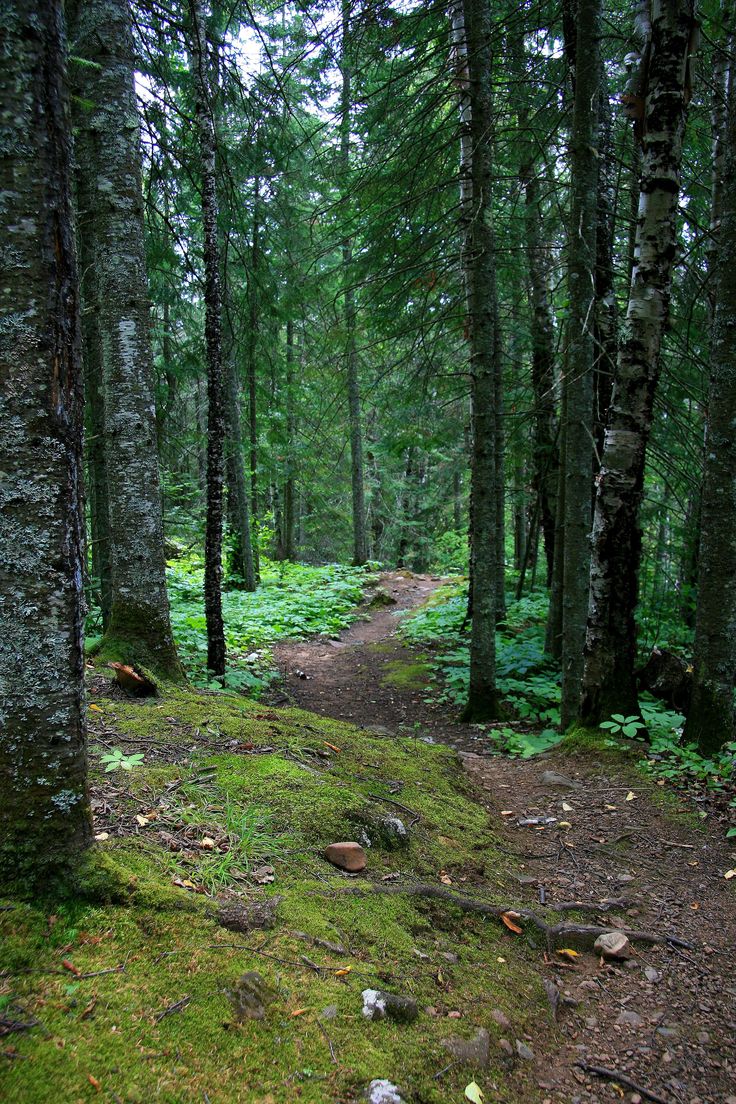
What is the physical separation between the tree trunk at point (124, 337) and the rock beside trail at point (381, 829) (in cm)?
283

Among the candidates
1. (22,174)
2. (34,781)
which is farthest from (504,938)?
(22,174)

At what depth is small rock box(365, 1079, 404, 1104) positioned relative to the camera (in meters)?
1.82

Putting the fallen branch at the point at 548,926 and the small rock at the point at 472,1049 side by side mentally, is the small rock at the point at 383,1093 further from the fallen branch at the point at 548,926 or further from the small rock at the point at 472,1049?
the fallen branch at the point at 548,926

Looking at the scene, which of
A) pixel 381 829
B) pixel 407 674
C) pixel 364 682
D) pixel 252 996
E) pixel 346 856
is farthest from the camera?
Answer: pixel 407 674

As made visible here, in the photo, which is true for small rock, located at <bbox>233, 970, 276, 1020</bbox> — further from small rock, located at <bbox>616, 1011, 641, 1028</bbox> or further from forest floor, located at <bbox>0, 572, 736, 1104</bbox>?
small rock, located at <bbox>616, 1011, 641, 1028</bbox>

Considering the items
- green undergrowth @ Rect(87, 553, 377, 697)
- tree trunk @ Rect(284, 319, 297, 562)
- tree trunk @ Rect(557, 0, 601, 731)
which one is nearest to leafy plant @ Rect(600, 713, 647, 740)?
tree trunk @ Rect(557, 0, 601, 731)

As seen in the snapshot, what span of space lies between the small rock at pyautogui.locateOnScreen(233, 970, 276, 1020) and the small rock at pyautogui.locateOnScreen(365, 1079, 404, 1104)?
0.39 metres

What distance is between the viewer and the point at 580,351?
6078mm

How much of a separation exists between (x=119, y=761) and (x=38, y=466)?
191cm

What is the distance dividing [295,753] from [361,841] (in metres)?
0.94

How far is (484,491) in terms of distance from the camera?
7.19 meters

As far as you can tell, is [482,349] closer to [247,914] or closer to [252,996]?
[247,914]

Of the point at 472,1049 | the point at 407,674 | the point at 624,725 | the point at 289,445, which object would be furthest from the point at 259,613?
the point at 472,1049

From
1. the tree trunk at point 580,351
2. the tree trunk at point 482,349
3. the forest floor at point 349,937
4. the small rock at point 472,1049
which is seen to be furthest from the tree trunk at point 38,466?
the tree trunk at point 482,349
